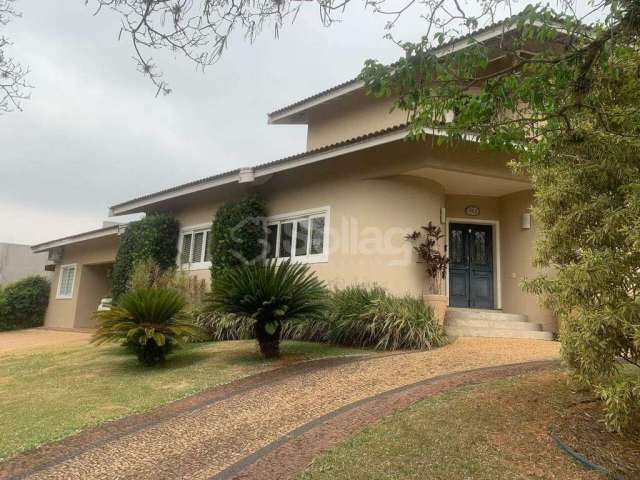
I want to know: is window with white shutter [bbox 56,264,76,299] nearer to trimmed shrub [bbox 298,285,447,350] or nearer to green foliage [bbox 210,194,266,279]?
green foliage [bbox 210,194,266,279]

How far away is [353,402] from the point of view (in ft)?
19.1

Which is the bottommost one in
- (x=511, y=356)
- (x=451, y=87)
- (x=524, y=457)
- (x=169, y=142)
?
(x=524, y=457)

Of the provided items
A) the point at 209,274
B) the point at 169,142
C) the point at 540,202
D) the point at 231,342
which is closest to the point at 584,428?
the point at 540,202

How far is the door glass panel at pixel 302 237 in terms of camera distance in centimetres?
1283

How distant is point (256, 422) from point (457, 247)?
876 cm

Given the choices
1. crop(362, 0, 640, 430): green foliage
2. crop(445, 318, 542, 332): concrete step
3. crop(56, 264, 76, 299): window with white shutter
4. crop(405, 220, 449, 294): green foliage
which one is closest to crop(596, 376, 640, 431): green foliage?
crop(362, 0, 640, 430): green foliage

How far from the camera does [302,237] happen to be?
13.0 meters

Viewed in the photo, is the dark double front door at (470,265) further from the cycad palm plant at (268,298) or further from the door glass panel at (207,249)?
the door glass panel at (207,249)

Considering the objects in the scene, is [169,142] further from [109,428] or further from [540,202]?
[540,202]

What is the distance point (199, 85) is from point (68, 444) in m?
4.09

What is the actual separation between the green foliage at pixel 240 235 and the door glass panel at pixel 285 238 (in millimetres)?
637

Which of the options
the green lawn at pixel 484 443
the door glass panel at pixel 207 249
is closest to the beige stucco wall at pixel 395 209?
the door glass panel at pixel 207 249

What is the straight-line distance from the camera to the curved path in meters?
4.39

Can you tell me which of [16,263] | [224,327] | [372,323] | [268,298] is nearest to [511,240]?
[372,323]
